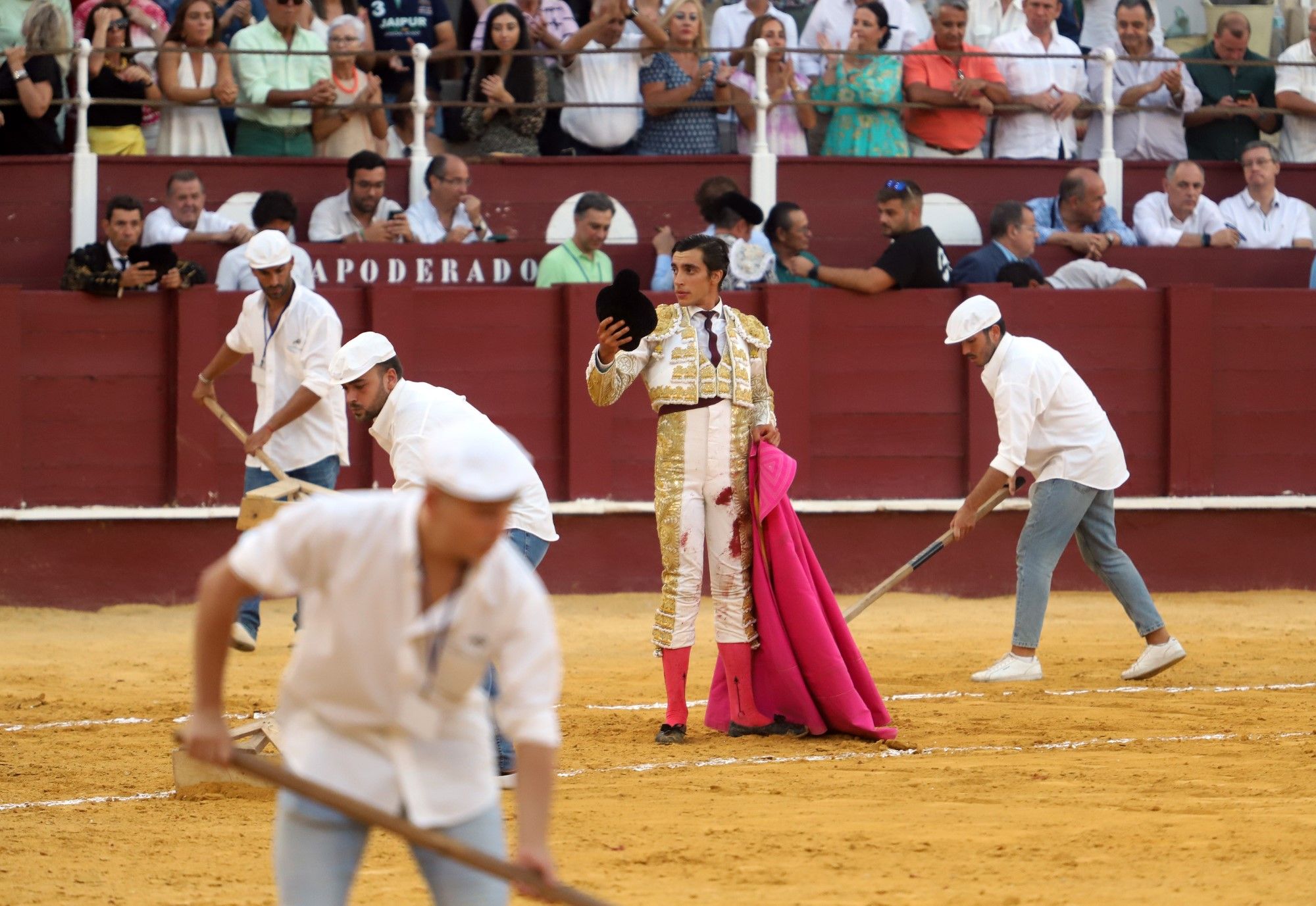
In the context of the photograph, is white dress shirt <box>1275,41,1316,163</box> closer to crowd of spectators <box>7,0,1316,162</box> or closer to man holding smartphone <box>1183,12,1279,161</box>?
crowd of spectators <box>7,0,1316,162</box>

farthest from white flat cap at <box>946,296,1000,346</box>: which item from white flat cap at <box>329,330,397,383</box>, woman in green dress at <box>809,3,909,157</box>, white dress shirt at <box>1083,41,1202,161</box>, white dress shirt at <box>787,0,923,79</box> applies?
white dress shirt at <box>1083,41,1202,161</box>

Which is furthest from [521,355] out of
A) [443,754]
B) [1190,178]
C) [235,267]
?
[443,754]

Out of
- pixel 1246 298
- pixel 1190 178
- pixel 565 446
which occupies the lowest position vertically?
pixel 565 446

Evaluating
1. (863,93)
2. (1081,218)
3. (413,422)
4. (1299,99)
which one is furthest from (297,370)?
(1299,99)

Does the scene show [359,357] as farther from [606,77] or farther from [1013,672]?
[606,77]

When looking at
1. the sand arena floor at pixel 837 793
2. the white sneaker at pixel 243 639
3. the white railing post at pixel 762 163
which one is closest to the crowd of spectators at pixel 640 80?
the white railing post at pixel 762 163

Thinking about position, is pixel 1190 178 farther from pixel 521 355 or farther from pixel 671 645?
pixel 671 645

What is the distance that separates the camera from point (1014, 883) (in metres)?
4.71

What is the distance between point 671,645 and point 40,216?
6.04m

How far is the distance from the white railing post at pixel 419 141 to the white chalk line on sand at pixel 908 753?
5490mm

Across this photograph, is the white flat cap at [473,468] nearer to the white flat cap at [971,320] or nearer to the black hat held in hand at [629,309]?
the black hat held in hand at [629,309]

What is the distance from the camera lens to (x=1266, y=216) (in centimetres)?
1224

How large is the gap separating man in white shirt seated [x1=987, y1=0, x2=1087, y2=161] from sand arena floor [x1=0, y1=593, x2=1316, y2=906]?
396 cm

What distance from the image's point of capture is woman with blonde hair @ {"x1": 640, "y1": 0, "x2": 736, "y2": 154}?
11.3 meters
